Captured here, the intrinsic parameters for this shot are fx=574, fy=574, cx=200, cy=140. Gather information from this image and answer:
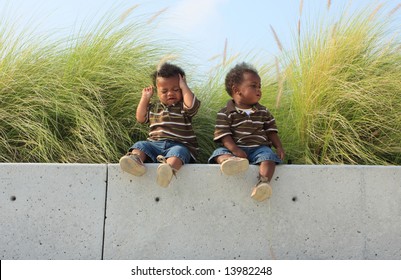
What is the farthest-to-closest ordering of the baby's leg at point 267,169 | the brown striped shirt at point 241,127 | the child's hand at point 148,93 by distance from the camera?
the child's hand at point 148,93, the brown striped shirt at point 241,127, the baby's leg at point 267,169

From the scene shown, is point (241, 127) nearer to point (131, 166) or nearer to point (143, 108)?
point (143, 108)

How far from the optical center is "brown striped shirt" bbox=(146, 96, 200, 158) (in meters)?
3.43

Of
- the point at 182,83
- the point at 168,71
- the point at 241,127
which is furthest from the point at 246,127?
the point at 168,71

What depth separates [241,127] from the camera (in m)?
3.43

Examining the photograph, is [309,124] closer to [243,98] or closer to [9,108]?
[243,98]

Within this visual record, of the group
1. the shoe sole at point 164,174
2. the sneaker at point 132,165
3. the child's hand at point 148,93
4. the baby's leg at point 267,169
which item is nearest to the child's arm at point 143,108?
the child's hand at point 148,93

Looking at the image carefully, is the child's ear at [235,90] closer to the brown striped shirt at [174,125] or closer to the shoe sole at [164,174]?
the brown striped shirt at [174,125]

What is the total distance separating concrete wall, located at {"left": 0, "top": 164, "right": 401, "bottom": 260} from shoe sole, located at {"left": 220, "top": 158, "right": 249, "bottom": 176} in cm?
11

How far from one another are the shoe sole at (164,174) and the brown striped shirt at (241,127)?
43 cm

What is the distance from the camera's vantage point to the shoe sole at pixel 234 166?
3.09 m

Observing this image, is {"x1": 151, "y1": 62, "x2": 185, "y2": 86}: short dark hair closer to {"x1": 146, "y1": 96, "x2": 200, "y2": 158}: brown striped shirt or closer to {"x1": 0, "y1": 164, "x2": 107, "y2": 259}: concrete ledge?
{"x1": 146, "y1": 96, "x2": 200, "y2": 158}: brown striped shirt

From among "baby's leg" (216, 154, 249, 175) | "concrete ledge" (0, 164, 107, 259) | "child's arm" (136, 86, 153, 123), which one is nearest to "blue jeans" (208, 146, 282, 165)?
"baby's leg" (216, 154, 249, 175)

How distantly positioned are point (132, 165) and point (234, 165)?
0.55m

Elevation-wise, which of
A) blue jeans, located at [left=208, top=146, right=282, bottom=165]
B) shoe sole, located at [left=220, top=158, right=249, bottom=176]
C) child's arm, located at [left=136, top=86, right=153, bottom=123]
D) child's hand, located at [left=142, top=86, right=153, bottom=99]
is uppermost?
child's hand, located at [left=142, top=86, right=153, bottom=99]
